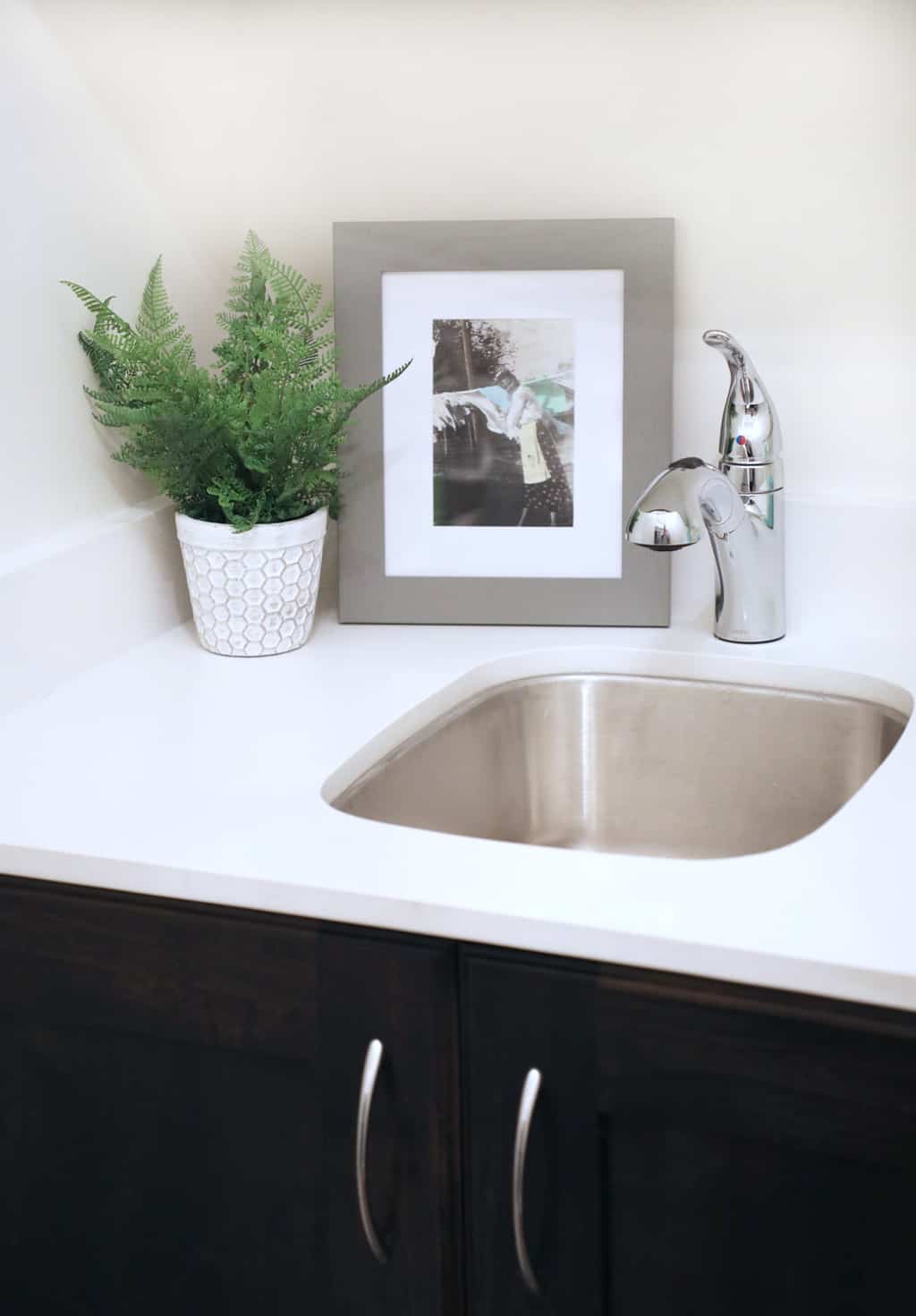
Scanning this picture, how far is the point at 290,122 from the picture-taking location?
145 cm

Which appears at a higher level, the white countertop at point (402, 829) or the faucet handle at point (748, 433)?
the faucet handle at point (748, 433)

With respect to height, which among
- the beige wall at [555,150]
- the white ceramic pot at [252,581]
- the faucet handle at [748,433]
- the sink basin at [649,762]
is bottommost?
the sink basin at [649,762]

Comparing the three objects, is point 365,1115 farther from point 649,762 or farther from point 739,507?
point 739,507

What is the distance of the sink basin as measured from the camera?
1.26 meters

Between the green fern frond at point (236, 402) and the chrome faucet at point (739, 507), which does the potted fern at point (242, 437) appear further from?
the chrome faucet at point (739, 507)

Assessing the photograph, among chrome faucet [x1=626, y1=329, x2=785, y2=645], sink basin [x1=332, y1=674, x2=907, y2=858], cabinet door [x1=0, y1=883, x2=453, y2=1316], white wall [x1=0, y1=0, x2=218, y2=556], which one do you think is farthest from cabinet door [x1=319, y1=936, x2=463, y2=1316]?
white wall [x1=0, y1=0, x2=218, y2=556]

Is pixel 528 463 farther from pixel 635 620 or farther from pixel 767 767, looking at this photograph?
pixel 767 767

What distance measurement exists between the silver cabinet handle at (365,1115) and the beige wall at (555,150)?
2.06 ft

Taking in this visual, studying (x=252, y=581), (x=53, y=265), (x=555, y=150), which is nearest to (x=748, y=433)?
(x=555, y=150)

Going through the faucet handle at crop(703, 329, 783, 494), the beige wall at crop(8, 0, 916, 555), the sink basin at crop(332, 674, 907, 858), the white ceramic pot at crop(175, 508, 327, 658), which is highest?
the beige wall at crop(8, 0, 916, 555)

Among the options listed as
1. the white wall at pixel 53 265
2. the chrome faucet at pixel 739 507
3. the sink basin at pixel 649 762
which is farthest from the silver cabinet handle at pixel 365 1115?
the white wall at pixel 53 265

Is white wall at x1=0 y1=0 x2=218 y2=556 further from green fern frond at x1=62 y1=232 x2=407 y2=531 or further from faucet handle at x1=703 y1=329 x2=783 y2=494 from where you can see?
faucet handle at x1=703 y1=329 x2=783 y2=494

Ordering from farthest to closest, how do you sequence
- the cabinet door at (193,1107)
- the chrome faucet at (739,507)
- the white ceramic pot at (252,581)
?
the white ceramic pot at (252,581)
the chrome faucet at (739,507)
the cabinet door at (193,1107)

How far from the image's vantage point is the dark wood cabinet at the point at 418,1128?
0.81m
